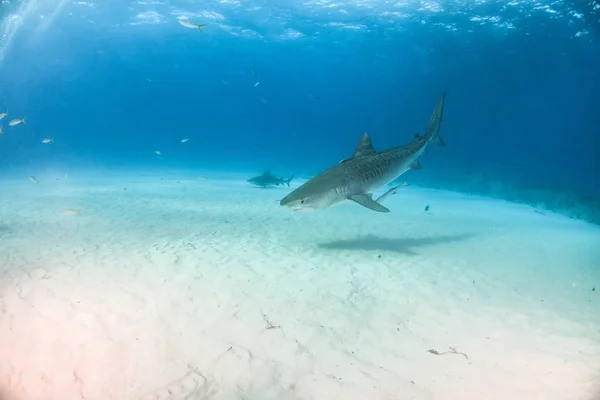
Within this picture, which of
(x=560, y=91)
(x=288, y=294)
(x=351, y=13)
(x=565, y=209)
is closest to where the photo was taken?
(x=288, y=294)

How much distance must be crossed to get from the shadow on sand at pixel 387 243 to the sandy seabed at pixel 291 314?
0.05m

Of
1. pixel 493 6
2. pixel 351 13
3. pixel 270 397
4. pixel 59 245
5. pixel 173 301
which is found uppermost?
pixel 351 13

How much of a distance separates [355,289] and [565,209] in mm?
17547

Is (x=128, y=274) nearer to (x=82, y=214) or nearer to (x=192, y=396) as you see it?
(x=192, y=396)

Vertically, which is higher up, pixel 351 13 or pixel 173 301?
pixel 351 13

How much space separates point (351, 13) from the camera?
114 ft

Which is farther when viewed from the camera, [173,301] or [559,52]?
[559,52]

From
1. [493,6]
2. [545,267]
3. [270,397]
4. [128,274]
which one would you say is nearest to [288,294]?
[270,397]

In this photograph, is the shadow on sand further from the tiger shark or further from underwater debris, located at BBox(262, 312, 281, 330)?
underwater debris, located at BBox(262, 312, 281, 330)

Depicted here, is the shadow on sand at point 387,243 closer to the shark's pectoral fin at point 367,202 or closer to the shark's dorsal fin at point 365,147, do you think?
the shark's pectoral fin at point 367,202

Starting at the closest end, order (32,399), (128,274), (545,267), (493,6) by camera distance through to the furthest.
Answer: (32,399) → (128,274) → (545,267) → (493,6)

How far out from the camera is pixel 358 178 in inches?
270

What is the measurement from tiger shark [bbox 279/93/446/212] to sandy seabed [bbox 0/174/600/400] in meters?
1.36

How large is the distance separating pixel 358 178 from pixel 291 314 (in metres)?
3.28
